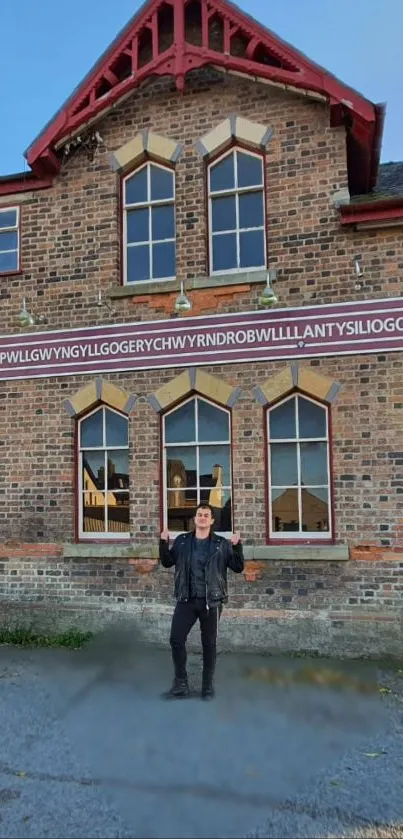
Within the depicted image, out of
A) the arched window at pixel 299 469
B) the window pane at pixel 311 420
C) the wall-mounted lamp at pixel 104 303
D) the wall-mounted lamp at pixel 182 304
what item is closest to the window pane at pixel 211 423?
the arched window at pixel 299 469

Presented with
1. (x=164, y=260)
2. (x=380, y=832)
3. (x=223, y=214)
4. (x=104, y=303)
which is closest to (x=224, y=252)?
(x=223, y=214)

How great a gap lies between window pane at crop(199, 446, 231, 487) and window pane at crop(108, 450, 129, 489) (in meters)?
1.07

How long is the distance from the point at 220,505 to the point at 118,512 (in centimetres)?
145

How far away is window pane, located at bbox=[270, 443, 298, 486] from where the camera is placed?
8133mm

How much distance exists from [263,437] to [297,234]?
8.69 feet

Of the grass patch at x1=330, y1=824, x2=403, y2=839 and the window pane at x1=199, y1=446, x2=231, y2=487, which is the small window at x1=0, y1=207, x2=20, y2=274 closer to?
the window pane at x1=199, y1=446, x2=231, y2=487

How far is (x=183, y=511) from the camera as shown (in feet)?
27.8

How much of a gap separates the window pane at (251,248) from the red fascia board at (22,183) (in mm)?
3017

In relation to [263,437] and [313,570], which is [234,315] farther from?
[313,570]

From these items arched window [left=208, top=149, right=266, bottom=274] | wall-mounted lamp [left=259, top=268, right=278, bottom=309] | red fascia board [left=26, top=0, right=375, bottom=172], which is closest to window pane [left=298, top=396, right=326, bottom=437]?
wall-mounted lamp [left=259, top=268, right=278, bottom=309]

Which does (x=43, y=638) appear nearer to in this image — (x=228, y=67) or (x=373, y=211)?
(x=373, y=211)

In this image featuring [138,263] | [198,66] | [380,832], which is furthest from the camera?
[138,263]

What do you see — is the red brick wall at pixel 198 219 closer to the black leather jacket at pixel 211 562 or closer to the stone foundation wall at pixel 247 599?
the stone foundation wall at pixel 247 599

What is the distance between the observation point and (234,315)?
8.30 metres
